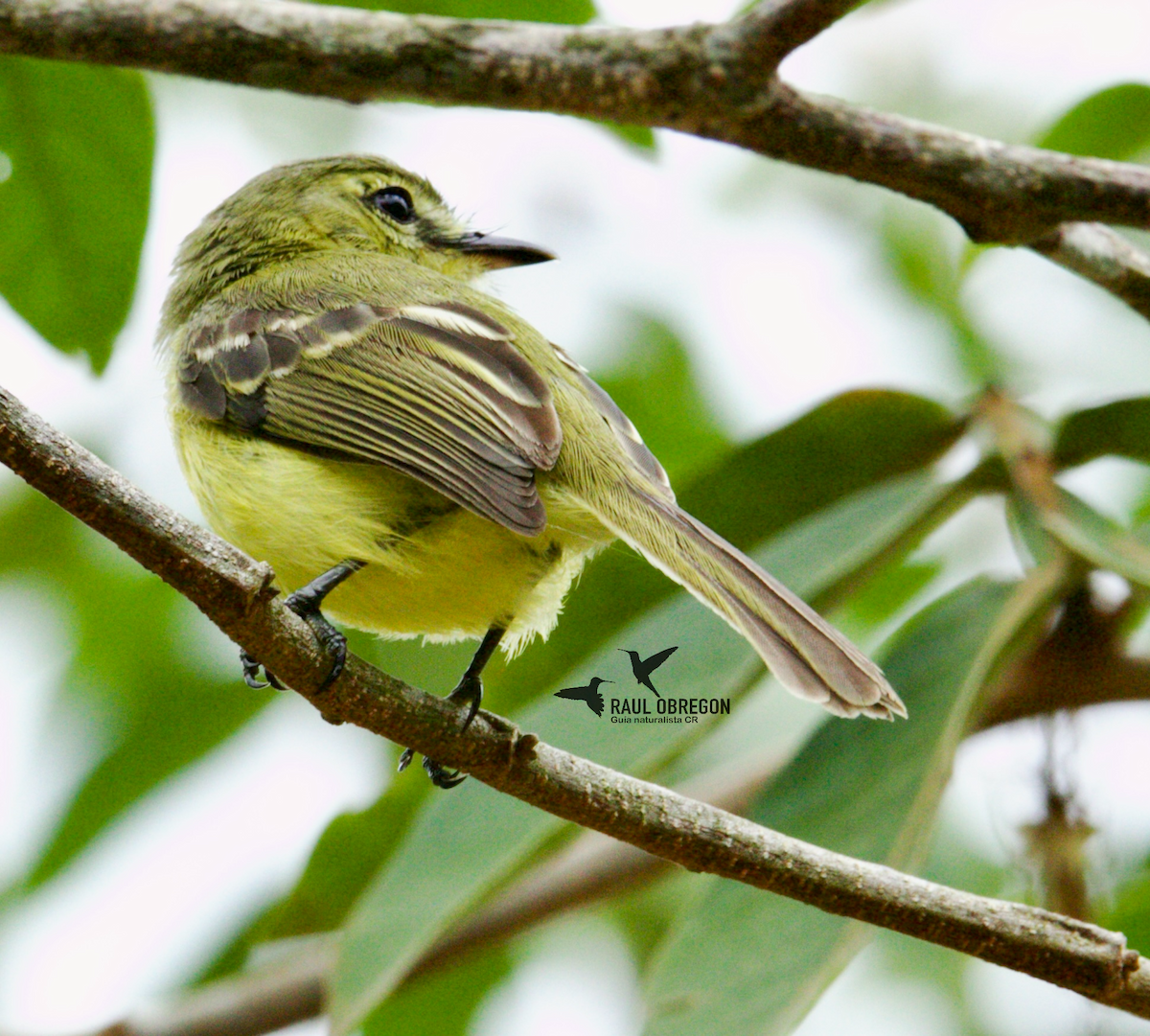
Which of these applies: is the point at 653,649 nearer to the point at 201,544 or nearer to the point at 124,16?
the point at 201,544

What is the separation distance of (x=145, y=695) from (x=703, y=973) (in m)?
1.87

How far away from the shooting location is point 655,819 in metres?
2.01

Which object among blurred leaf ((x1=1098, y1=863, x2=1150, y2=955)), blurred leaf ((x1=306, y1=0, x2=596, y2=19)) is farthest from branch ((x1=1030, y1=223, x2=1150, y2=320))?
blurred leaf ((x1=1098, y1=863, x2=1150, y2=955))

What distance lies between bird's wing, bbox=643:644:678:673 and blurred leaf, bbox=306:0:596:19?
4.41 feet

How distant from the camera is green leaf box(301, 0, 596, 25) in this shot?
122 inches

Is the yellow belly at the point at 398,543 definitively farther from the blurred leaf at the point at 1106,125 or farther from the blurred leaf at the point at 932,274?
the blurred leaf at the point at 932,274

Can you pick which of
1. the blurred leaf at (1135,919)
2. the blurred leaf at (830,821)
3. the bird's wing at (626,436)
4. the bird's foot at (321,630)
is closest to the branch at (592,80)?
the bird's wing at (626,436)

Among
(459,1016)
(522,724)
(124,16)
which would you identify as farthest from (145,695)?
(124,16)

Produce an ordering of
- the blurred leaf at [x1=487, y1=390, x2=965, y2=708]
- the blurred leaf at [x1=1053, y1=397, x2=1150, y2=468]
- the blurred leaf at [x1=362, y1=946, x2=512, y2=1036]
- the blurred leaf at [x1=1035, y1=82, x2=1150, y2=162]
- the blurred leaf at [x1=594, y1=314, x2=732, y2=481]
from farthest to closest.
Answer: the blurred leaf at [x1=594, y1=314, x2=732, y2=481] → the blurred leaf at [x1=362, y1=946, x2=512, y2=1036] → the blurred leaf at [x1=1035, y1=82, x2=1150, y2=162] → the blurred leaf at [x1=487, y1=390, x2=965, y2=708] → the blurred leaf at [x1=1053, y1=397, x2=1150, y2=468]

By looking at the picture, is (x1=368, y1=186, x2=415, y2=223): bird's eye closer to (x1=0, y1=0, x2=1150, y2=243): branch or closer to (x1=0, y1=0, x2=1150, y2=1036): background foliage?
(x1=0, y1=0, x2=1150, y2=1036): background foliage

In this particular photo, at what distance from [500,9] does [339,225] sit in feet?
2.66

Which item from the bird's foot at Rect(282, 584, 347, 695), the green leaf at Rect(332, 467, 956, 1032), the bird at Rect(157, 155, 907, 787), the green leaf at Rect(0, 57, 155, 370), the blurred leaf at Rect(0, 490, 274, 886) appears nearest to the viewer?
the bird's foot at Rect(282, 584, 347, 695)

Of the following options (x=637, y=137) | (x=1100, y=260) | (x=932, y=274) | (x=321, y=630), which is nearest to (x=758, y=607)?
(x=321, y=630)

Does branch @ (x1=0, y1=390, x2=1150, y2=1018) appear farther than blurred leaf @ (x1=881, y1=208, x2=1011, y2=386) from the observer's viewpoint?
No
